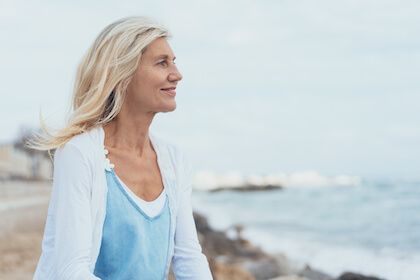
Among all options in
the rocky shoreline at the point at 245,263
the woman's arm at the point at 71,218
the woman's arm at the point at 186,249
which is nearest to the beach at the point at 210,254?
the rocky shoreline at the point at 245,263

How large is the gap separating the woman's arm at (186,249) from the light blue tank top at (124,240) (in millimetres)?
192

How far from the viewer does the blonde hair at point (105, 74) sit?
2.71m

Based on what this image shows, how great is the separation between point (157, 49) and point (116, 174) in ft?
1.49

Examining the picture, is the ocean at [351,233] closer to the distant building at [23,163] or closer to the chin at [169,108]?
the chin at [169,108]

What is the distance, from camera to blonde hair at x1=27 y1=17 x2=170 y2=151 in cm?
271

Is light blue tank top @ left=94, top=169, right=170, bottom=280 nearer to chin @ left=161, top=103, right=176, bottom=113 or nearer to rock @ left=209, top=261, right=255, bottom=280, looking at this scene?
chin @ left=161, top=103, right=176, bottom=113

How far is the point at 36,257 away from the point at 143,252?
8.69m

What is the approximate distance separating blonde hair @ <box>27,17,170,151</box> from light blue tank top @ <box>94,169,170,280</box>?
206mm

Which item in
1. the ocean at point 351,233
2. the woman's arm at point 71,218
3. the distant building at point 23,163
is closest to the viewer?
the woman's arm at point 71,218

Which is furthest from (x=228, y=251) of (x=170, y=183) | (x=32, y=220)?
(x=170, y=183)

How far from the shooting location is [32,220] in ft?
68.9

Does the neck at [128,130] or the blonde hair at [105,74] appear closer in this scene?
the blonde hair at [105,74]

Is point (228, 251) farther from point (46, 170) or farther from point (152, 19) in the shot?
point (46, 170)

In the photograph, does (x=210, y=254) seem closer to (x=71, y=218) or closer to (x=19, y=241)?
(x=19, y=241)
